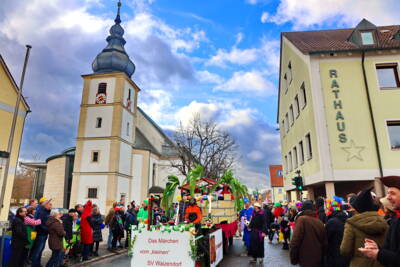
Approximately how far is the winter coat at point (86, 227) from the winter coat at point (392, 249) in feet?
29.9

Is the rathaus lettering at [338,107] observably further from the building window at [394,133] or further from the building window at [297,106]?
the building window at [297,106]

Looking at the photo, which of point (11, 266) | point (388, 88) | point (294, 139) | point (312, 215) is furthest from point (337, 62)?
point (11, 266)

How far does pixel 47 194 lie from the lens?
37.5 metres

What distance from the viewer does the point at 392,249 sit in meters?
2.61

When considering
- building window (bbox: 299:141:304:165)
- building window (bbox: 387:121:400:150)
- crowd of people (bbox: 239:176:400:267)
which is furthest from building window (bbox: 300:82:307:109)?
crowd of people (bbox: 239:176:400:267)

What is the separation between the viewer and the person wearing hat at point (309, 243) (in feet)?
16.7

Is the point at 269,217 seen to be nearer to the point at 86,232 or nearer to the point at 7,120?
the point at 86,232

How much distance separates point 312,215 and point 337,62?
566 inches

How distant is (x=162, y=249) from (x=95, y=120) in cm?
3194

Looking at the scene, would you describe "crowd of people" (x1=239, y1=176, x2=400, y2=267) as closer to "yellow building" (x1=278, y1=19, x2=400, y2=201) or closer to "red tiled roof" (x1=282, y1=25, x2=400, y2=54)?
"yellow building" (x1=278, y1=19, x2=400, y2=201)

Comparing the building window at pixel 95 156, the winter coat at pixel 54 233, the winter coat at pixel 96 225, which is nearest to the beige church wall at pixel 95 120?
the building window at pixel 95 156

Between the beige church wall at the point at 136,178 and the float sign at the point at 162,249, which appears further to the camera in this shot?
the beige church wall at the point at 136,178

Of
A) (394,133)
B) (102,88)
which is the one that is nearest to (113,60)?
(102,88)

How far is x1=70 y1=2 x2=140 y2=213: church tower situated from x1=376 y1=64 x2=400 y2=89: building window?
88.2 ft
